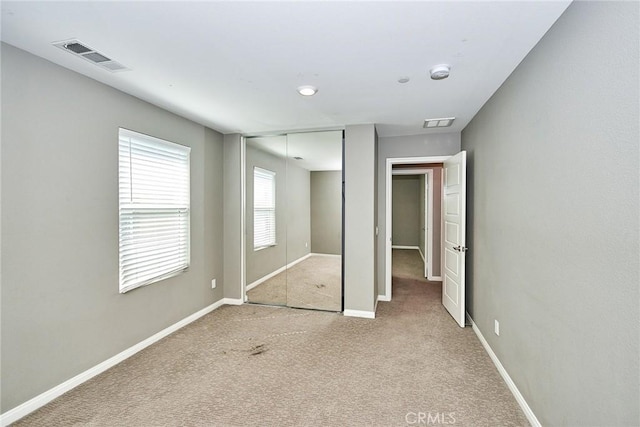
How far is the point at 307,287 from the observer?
173 inches

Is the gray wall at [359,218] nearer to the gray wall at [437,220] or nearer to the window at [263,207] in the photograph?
the window at [263,207]

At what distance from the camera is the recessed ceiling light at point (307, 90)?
100 inches

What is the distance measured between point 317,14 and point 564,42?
4.41ft

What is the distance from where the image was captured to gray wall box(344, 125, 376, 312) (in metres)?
3.66

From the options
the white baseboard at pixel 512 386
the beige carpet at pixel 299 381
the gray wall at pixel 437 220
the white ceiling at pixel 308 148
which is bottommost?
the beige carpet at pixel 299 381

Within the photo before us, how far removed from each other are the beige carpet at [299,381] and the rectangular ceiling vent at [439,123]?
2.47 metres

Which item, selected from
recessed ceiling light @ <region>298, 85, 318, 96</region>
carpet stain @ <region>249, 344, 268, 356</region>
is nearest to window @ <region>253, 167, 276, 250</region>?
carpet stain @ <region>249, 344, 268, 356</region>

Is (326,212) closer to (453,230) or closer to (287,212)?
(287,212)

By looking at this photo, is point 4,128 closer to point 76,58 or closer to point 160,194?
point 76,58

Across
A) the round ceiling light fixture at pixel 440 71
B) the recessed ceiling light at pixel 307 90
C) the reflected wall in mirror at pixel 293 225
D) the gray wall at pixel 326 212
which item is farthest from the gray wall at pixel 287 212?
the round ceiling light fixture at pixel 440 71

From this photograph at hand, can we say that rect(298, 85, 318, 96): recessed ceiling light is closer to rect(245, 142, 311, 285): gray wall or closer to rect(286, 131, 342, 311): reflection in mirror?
rect(286, 131, 342, 311): reflection in mirror

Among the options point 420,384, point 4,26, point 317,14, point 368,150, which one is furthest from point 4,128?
point 420,384

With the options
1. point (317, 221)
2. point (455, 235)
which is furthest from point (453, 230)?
point (317, 221)

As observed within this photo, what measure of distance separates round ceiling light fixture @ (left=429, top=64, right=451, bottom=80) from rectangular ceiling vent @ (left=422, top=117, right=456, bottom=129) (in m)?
1.27
